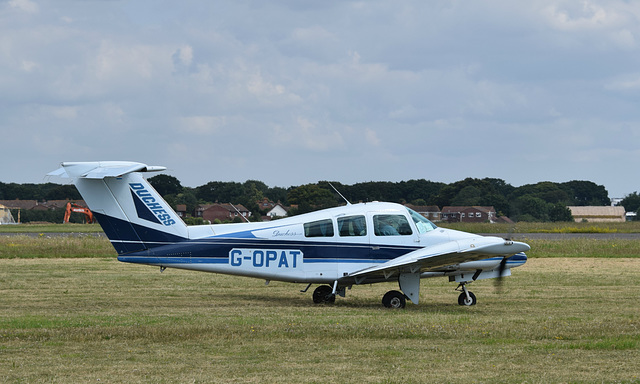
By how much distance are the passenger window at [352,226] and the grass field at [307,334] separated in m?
1.62

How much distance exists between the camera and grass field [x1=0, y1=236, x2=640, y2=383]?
8617 mm

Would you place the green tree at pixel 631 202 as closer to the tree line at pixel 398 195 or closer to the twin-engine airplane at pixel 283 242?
the tree line at pixel 398 195

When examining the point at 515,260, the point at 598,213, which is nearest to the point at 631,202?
the point at 598,213

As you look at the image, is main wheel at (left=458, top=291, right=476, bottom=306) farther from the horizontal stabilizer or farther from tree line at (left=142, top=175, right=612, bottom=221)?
the horizontal stabilizer

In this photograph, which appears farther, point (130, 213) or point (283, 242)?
point (283, 242)

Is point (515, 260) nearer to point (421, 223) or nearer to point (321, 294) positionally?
point (421, 223)

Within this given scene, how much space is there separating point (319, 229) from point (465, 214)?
108 feet

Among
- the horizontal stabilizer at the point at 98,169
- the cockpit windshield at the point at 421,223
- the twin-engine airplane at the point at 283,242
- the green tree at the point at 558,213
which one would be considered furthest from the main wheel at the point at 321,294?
the green tree at the point at 558,213

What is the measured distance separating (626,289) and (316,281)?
337 inches

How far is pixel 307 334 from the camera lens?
11156 mm

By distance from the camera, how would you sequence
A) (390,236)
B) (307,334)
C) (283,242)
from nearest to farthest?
(307,334) → (283,242) → (390,236)

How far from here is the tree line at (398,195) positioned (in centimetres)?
2272

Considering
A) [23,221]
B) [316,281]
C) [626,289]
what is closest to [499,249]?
[316,281]

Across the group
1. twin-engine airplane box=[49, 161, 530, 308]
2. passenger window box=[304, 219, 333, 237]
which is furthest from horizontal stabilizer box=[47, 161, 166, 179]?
passenger window box=[304, 219, 333, 237]
